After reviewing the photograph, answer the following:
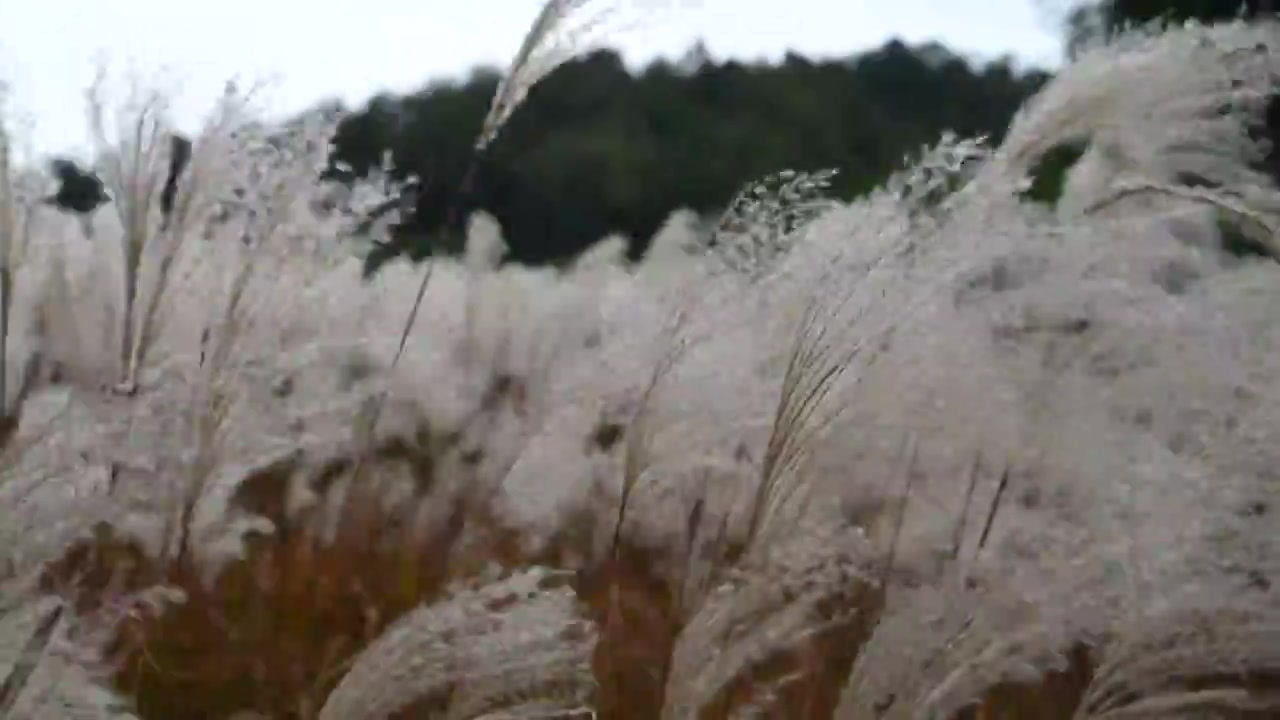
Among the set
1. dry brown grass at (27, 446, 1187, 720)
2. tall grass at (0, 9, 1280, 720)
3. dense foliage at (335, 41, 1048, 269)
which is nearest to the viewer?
tall grass at (0, 9, 1280, 720)

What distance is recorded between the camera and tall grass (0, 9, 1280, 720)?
1522mm

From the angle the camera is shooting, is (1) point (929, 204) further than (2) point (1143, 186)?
No

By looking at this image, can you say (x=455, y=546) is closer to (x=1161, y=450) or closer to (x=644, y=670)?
(x=644, y=670)

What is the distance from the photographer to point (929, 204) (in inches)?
64.3

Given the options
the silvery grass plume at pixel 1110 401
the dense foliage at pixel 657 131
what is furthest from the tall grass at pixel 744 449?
the dense foliage at pixel 657 131

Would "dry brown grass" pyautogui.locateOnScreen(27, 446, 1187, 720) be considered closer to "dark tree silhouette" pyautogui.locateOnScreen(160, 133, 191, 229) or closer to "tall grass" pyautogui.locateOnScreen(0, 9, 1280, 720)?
"tall grass" pyautogui.locateOnScreen(0, 9, 1280, 720)

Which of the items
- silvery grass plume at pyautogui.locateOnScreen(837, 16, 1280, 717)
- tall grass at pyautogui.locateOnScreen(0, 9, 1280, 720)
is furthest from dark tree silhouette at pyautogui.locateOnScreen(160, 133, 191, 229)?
silvery grass plume at pyautogui.locateOnScreen(837, 16, 1280, 717)

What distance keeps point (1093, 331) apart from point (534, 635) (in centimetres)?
80

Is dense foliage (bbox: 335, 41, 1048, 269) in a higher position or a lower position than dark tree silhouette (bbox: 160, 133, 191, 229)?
lower

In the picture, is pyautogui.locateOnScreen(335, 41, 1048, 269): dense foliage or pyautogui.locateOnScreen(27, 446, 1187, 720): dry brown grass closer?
pyautogui.locateOnScreen(27, 446, 1187, 720): dry brown grass

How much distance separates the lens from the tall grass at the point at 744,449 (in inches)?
59.9

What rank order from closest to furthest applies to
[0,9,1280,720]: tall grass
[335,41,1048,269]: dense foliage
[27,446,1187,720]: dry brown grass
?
[0,9,1280,720]: tall grass, [27,446,1187,720]: dry brown grass, [335,41,1048,269]: dense foliage

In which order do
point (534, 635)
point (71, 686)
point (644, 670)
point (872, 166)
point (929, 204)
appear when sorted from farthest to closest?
point (872, 166) → point (644, 670) → point (929, 204) → point (534, 635) → point (71, 686)

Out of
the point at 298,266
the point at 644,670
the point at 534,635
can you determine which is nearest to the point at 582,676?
the point at 534,635
